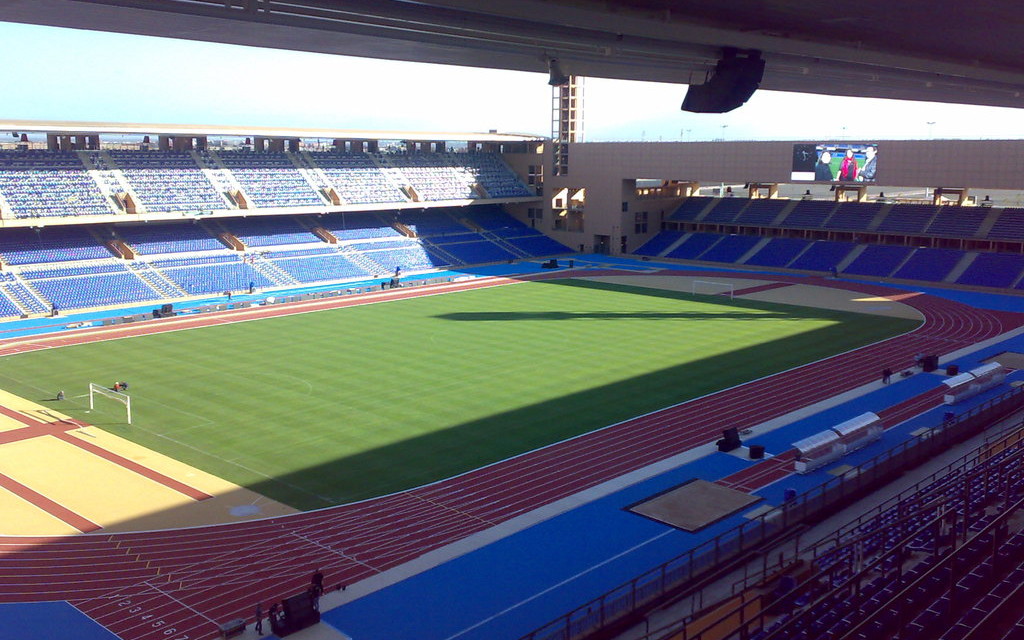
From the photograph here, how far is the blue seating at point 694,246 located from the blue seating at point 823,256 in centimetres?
715

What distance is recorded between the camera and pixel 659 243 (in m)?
65.8

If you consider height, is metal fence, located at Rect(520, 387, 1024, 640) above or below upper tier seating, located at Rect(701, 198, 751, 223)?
below

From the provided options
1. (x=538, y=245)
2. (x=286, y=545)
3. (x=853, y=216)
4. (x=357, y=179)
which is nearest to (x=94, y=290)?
(x=357, y=179)

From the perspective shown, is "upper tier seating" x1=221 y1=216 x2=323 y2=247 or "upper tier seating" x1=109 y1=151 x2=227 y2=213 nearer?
"upper tier seating" x1=109 y1=151 x2=227 y2=213

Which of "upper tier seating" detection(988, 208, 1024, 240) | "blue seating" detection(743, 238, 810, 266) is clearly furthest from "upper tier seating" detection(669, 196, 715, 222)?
"upper tier seating" detection(988, 208, 1024, 240)

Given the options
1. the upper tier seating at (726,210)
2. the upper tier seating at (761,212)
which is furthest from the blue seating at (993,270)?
the upper tier seating at (726,210)

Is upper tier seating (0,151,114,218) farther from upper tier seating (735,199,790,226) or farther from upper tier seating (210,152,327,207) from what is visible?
upper tier seating (735,199,790,226)

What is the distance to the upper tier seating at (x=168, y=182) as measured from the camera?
50344 mm

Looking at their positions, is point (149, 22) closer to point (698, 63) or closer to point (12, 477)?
point (698, 63)

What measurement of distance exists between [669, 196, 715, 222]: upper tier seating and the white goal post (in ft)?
155

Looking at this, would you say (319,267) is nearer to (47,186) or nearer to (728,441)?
(47,186)

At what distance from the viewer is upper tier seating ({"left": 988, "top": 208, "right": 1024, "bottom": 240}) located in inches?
2010

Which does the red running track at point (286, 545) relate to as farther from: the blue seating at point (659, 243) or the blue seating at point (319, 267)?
the blue seating at point (659, 243)

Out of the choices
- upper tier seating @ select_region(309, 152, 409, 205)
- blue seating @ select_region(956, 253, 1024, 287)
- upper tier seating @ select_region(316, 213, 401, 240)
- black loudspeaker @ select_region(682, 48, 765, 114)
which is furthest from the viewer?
upper tier seating @ select_region(309, 152, 409, 205)
